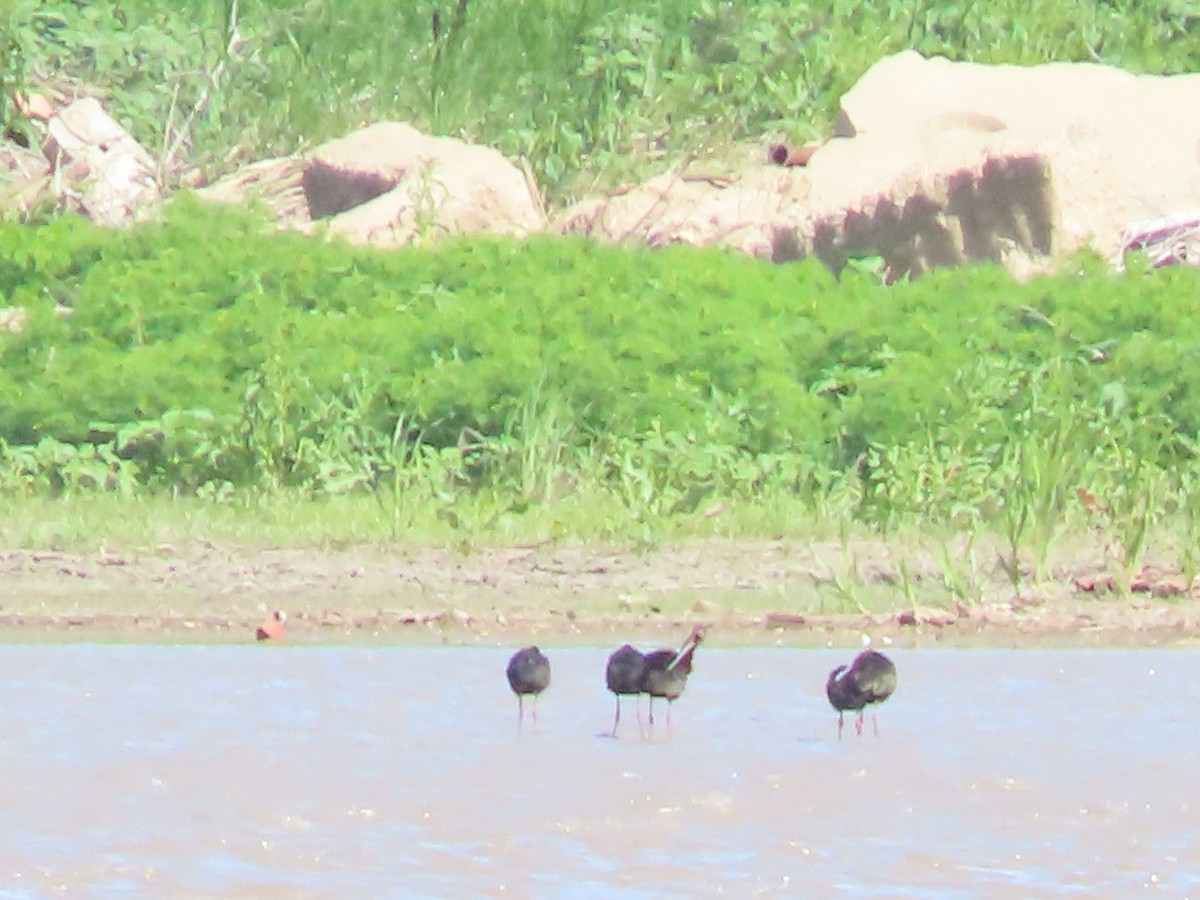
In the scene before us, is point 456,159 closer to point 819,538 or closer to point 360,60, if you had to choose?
point 360,60

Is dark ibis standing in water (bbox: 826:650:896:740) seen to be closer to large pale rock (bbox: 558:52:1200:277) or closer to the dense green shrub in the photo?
the dense green shrub

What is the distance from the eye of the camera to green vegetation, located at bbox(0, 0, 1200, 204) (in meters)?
15.9

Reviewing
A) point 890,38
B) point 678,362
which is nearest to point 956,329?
point 678,362

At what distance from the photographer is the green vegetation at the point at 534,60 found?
15.9m

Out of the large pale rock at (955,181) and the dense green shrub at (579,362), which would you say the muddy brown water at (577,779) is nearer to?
the dense green shrub at (579,362)

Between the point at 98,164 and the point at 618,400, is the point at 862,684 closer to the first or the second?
the point at 618,400

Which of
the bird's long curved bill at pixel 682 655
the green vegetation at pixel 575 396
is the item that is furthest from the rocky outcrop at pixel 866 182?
the bird's long curved bill at pixel 682 655

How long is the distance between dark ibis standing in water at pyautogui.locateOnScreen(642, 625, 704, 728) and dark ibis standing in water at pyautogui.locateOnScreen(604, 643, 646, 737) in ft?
0.07

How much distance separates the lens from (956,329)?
11.3 metres

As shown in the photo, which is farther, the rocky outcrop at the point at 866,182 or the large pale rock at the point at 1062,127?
the large pale rock at the point at 1062,127

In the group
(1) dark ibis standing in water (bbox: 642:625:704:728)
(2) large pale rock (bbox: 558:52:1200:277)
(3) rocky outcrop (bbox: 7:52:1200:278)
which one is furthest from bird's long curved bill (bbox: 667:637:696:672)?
(2) large pale rock (bbox: 558:52:1200:277)

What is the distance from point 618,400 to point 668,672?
4145 mm

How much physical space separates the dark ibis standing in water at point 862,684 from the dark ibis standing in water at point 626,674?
0.47 m

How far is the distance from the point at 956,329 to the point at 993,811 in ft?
18.3
